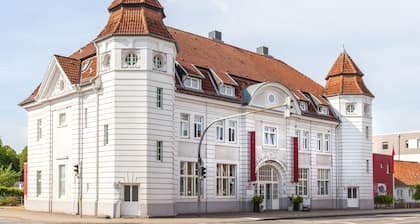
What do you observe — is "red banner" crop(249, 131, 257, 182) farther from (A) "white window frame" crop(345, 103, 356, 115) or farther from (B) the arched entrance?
(A) "white window frame" crop(345, 103, 356, 115)

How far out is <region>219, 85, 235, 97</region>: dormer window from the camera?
42531 millimetres

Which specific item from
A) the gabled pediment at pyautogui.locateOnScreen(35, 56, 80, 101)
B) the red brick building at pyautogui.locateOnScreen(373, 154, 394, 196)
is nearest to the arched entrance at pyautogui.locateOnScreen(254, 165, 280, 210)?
the red brick building at pyautogui.locateOnScreen(373, 154, 394, 196)

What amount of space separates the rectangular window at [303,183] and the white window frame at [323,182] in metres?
1.92

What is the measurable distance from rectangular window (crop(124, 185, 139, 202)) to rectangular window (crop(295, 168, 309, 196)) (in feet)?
57.5

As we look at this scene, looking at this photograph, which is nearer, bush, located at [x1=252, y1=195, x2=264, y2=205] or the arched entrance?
bush, located at [x1=252, y1=195, x2=264, y2=205]

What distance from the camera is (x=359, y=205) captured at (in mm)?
53500

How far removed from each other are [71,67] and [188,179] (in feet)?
34.8

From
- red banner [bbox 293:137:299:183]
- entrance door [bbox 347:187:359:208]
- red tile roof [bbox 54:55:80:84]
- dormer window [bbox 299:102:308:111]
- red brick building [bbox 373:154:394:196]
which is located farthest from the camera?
red brick building [bbox 373:154:394:196]

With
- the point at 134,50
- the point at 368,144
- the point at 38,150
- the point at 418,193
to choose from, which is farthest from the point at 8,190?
the point at 418,193

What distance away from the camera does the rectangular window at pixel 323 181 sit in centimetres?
5152

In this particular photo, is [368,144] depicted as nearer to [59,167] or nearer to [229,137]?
[229,137]

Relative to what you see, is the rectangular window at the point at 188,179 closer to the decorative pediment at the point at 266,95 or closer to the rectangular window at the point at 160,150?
the rectangular window at the point at 160,150

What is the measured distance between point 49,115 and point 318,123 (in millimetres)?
22249

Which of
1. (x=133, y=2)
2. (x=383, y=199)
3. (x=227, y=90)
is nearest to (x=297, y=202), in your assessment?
(x=227, y=90)
